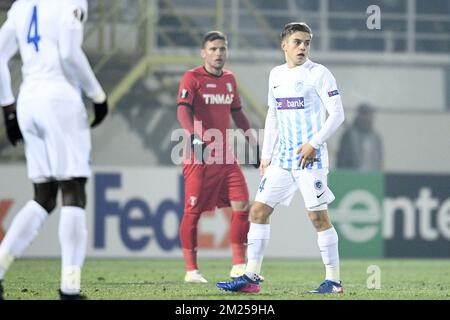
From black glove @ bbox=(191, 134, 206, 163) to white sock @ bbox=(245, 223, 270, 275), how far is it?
1.15m

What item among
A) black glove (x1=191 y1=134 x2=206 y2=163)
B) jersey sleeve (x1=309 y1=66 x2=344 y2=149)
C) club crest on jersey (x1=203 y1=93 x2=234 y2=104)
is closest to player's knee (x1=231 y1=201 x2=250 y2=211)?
black glove (x1=191 y1=134 x2=206 y2=163)

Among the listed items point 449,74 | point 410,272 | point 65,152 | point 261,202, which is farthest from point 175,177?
point 65,152

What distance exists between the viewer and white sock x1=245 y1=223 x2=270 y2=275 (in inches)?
320

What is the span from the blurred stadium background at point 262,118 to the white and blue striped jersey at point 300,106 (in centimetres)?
578

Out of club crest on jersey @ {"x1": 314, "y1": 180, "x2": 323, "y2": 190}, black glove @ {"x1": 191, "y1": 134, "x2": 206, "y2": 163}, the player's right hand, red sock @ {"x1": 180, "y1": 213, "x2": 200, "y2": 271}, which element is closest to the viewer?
club crest on jersey @ {"x1": 314, "y1": 180, "x2": 323, "y2": 190}

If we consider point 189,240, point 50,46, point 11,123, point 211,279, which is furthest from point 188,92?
point 50,46

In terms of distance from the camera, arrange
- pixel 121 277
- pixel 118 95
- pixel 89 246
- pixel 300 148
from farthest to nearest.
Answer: pixel 118 95
pixel 89 246
pixel 121 277
pixel 300 148

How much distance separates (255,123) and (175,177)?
2368mm

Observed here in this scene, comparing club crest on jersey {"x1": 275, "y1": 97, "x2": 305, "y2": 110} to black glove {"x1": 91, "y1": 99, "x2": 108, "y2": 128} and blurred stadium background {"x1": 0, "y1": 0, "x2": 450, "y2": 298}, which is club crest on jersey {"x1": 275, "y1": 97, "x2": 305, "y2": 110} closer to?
black glove {"x1": 91, "y1": 99, "x2": 108, "y2": 128}

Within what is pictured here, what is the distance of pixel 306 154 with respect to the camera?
7.75 meters

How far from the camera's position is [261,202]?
8023 mm

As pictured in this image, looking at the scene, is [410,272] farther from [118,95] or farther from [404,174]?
[118,95]

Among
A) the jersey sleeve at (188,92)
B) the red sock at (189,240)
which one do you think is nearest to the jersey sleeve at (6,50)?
Result: the jersey sleeve at (188,92)

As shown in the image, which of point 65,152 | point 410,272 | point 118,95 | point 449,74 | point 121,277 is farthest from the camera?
point 449,74
